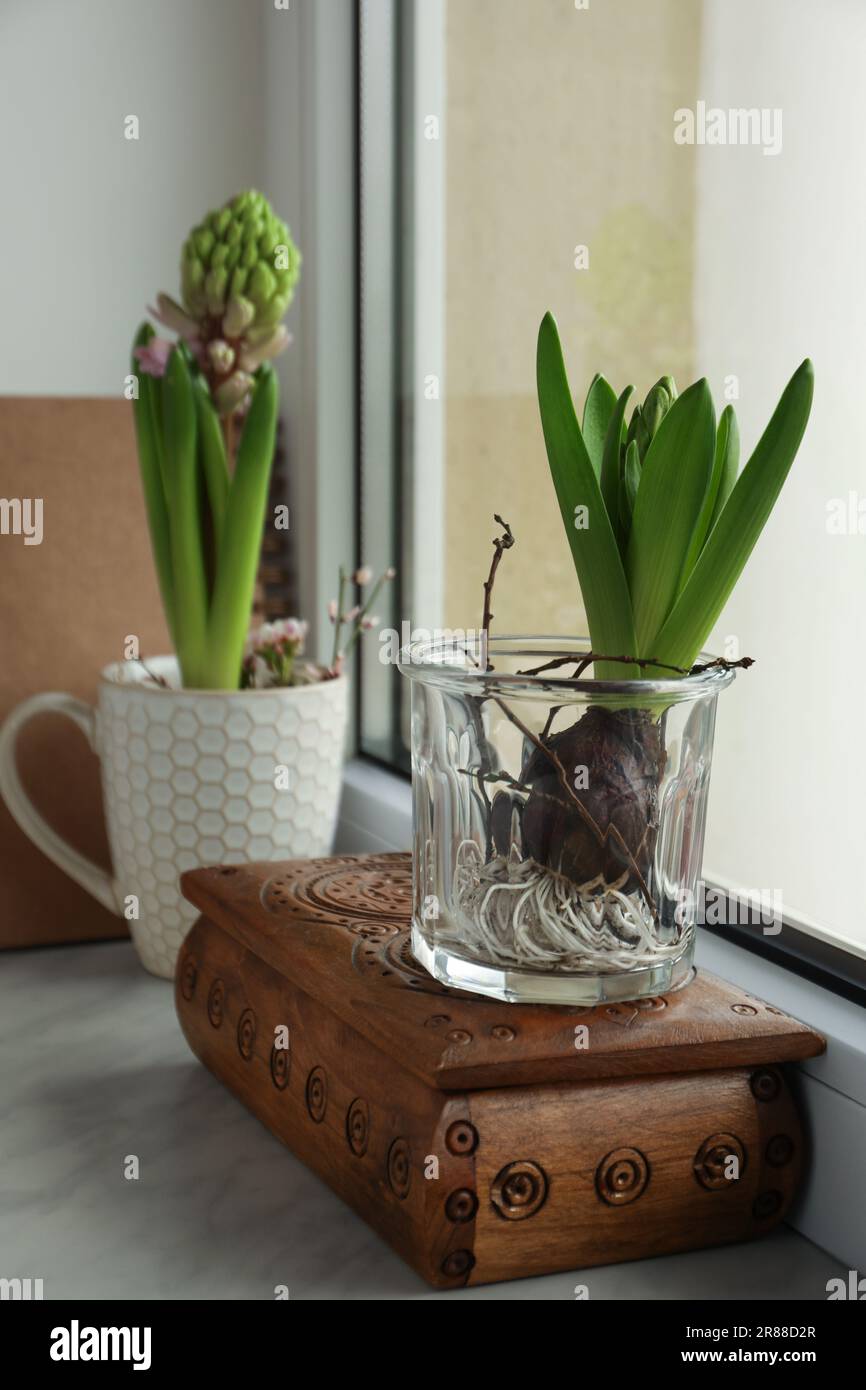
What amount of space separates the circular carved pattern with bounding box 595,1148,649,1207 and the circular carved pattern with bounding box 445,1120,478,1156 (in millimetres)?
51

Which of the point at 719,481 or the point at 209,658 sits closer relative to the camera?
the point at 719,481

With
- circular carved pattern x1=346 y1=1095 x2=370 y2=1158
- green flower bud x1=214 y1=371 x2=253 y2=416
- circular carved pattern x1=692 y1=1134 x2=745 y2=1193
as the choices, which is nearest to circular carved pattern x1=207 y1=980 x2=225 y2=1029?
circular carved pattern x1=346 y1=1095 x2=370 y2=1158

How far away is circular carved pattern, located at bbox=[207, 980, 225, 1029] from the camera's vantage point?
0.66m

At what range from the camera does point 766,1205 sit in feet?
1.76

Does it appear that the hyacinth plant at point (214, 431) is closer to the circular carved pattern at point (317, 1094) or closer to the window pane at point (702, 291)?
the window pane at point (702, 291)

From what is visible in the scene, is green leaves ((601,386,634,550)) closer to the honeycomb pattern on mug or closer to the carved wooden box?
the carved wooden box

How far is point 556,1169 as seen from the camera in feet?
1.63

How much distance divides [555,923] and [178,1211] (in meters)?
0.20

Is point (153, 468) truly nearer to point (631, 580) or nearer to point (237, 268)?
point (237, 268)

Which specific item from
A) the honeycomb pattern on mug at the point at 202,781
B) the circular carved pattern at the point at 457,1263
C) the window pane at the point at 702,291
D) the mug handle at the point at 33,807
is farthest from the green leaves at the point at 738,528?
the mug handle at the point at 33,807

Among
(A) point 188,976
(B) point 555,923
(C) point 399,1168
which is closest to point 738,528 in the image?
(B) point 555,923
